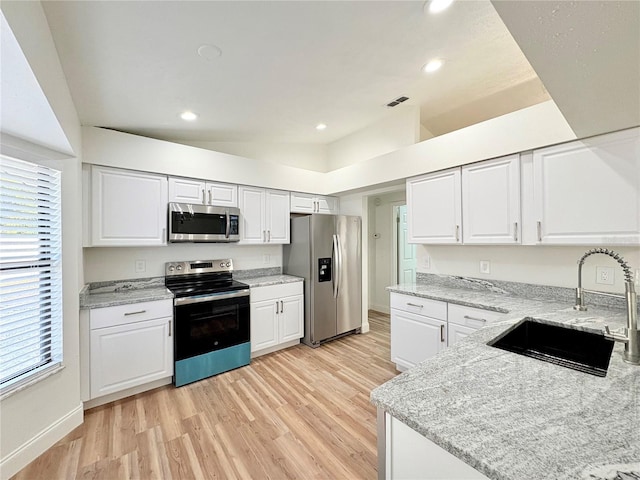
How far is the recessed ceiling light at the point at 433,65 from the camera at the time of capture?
212cm

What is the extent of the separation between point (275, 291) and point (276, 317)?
0.31 m

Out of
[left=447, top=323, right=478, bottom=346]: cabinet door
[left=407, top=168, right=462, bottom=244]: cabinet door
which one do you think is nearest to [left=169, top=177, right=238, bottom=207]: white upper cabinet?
[left=407, top=168, right=462, bottom=244]: cabinet door

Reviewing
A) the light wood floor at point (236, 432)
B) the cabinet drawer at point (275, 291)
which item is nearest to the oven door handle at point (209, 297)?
the cabinet drawer at point (275, 291)

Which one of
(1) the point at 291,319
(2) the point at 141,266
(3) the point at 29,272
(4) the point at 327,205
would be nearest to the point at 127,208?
(2) the point at 141,266

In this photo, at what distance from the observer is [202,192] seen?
3004 mm

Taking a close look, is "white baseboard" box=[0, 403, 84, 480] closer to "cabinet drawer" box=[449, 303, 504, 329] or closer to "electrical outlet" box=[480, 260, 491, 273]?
"cabinet drawer" box=[449, 303, 504, 329]

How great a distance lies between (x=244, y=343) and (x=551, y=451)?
2781mm

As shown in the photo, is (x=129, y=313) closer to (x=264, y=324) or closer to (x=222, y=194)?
(x=264, y=324)

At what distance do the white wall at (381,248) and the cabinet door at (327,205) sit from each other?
1.00m

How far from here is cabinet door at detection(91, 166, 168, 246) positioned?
8.00 ft

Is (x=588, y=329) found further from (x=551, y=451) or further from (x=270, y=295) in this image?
(x=270, y=295)

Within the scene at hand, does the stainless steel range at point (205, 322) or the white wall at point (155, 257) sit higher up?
the white wall at point (155, 257)

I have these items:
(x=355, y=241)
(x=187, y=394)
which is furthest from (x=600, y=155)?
(x=187, y=394)

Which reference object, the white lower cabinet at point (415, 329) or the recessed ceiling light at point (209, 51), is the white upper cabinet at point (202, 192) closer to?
the recessed ceiling light at point (209, 51)
